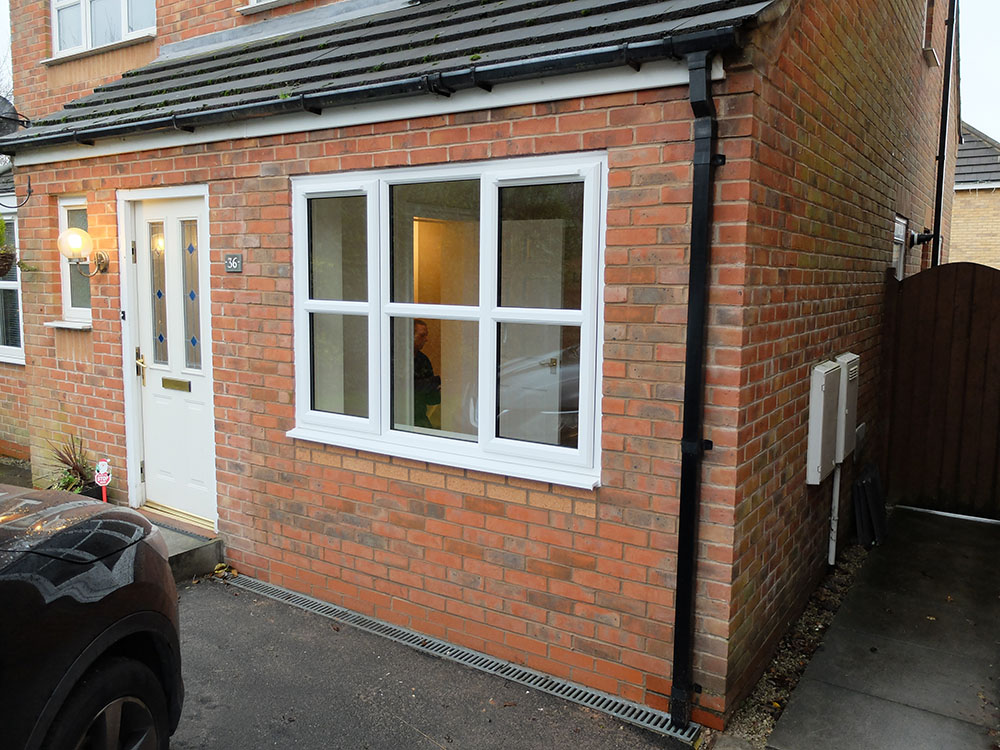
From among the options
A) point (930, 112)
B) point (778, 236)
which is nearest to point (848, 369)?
point (778, 236)

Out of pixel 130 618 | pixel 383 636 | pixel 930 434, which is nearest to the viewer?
pixel 130 618

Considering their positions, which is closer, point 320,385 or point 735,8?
point 735,8

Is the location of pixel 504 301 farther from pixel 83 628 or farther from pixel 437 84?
pixel 83 628

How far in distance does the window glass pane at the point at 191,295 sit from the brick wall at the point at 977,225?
15.0 metres

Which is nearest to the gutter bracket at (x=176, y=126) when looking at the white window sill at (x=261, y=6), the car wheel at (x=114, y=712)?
the white window sill at (x=261, y=6)

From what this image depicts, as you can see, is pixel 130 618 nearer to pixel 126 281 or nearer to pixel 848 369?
pixel 126 281

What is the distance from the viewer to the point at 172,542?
5395 mm

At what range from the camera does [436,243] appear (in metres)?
4.39

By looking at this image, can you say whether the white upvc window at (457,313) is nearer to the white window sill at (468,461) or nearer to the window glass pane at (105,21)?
the white window sill at (468,461)

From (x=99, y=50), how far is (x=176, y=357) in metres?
4.14

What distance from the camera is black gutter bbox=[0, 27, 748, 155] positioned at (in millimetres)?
→ 3263

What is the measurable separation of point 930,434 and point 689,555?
4628 millimetres

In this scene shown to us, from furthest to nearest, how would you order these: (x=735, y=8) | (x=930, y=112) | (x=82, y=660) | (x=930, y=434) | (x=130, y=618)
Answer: (x=930, y=112)
(x=930, y=434)
(x=735, y=8)
(x=130, y=618)
(x=82, y=660)

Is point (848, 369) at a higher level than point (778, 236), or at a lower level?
lower
